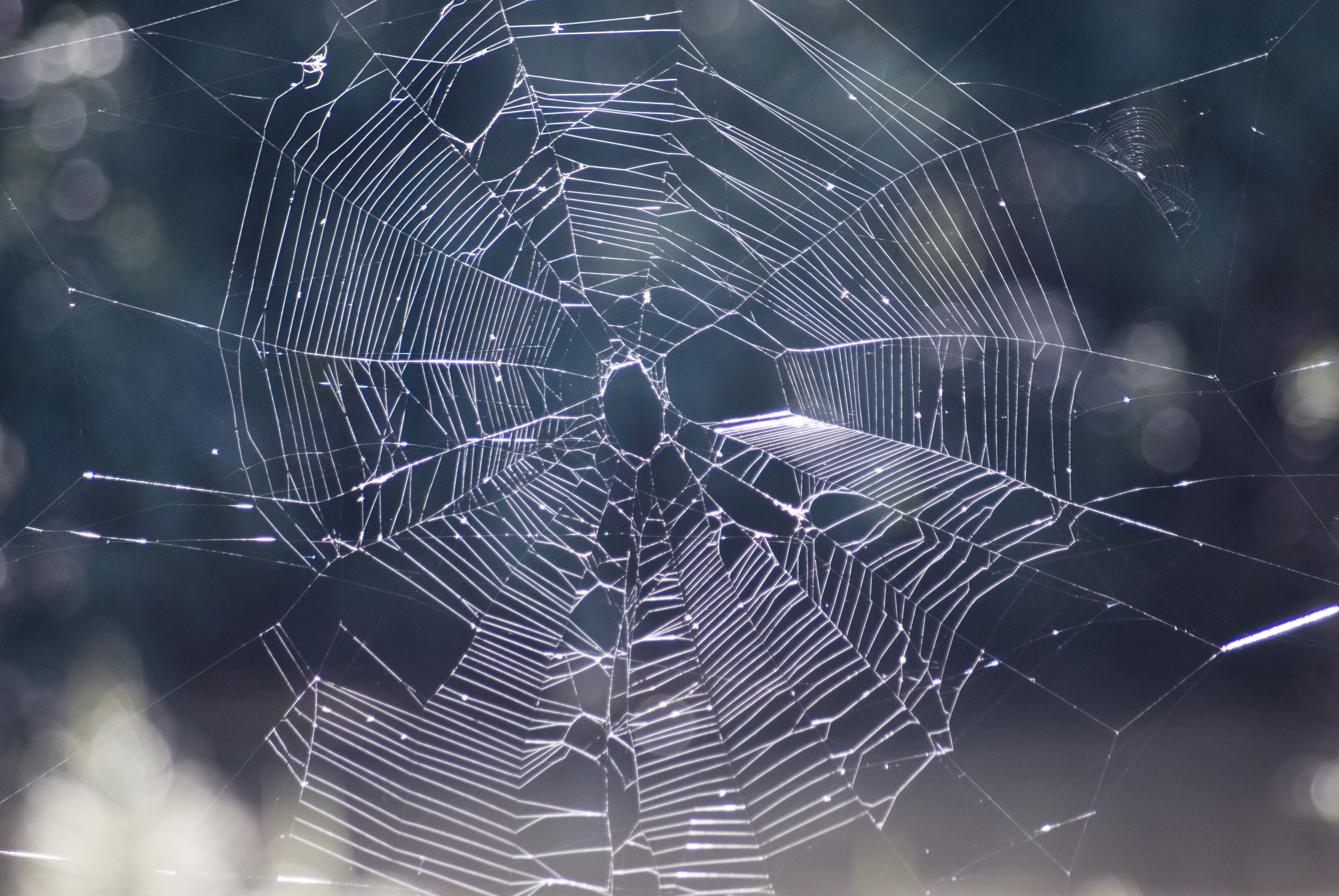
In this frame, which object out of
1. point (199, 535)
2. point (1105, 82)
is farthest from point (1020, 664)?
point (199, 535)

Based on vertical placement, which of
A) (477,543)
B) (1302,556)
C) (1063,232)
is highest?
(1063,232)

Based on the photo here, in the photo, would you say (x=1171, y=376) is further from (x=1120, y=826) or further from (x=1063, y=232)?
(x=1120, y=826)

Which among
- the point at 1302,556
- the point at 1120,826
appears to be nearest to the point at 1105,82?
the point at 1302,556

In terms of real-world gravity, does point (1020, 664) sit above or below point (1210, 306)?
below


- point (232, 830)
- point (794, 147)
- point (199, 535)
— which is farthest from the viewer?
point (199, 535)

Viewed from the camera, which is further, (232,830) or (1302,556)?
(1302,556)

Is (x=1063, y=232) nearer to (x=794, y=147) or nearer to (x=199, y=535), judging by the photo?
(x=794, y=147)

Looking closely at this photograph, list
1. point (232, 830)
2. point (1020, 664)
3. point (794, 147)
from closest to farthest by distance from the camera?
1. point (232, 830)
2. point (794, 147)
3. point (1020, 664)
